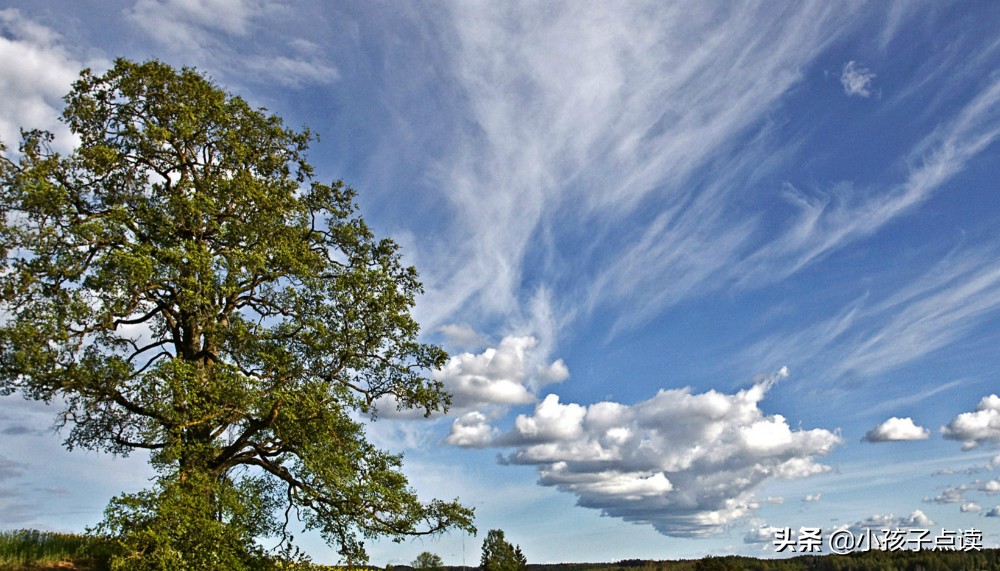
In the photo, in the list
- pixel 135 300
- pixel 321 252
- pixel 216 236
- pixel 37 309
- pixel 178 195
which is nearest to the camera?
pixel 37 309

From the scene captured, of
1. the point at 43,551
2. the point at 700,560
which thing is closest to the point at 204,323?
the point at 43,551

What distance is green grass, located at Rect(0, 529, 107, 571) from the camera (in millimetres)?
21297

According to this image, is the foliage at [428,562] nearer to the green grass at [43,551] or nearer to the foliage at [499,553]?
the foliage at [499,553]

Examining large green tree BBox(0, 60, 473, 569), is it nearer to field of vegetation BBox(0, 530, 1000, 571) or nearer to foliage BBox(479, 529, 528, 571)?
field of vegetation BBox(0, 530, 1000, 571)

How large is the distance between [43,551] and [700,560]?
51142 mm

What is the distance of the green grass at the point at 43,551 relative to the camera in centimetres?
2130

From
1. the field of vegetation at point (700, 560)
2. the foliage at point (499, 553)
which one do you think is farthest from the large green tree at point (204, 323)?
the foliage at point (499, 553)

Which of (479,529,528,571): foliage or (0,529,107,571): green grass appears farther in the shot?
(479,529,528,571): foliage

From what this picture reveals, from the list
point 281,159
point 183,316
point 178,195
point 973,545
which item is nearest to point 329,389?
point 183,316

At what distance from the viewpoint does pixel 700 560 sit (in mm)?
59781

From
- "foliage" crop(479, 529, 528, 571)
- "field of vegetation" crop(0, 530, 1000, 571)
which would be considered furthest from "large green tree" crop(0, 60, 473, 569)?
"foliage" crop(479, 529, 528, 571)

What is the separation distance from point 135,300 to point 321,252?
7.63 metres

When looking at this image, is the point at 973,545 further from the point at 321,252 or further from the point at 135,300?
the point at 135,300

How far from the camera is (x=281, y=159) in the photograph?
88.1ft
